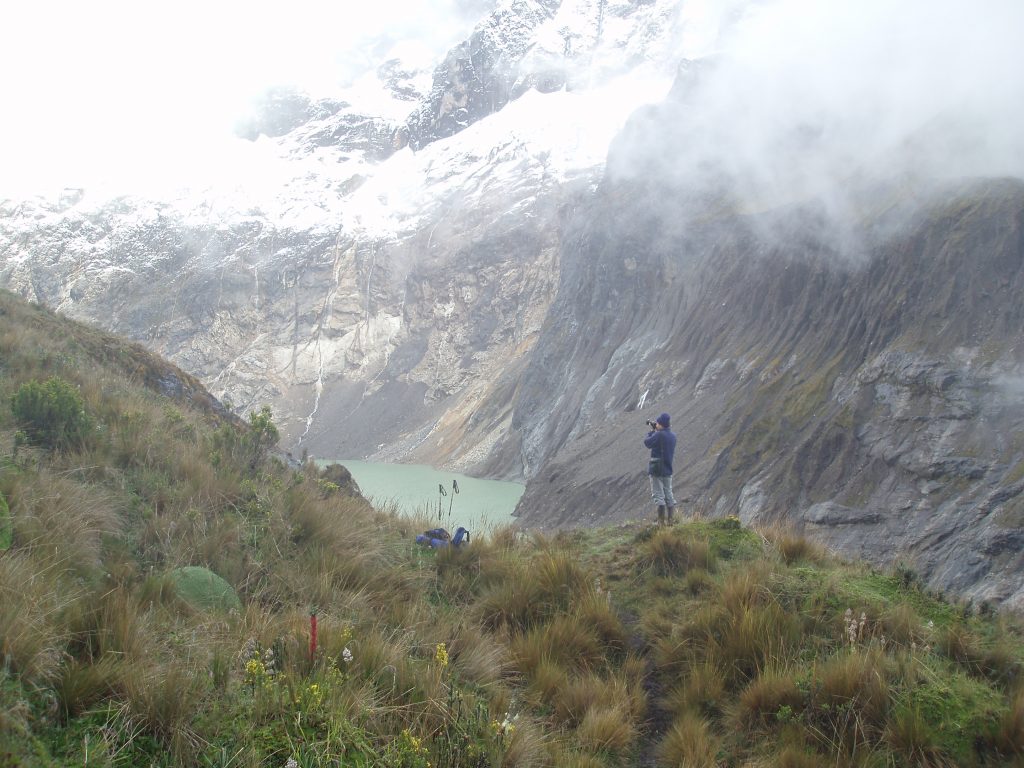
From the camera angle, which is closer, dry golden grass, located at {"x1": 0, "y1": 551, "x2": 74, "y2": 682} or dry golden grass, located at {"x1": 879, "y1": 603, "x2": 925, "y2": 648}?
dry golden grass, located at {"x1": 0, "y1": 551, "x2": 74, "y2": 682}

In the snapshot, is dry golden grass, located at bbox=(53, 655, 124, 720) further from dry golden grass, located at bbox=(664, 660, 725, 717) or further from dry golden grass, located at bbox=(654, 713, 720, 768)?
dry golden grass, located at bbox=(664, 660, 725, 717)

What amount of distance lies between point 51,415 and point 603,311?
63.8m

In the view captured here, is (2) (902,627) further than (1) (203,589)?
Yes

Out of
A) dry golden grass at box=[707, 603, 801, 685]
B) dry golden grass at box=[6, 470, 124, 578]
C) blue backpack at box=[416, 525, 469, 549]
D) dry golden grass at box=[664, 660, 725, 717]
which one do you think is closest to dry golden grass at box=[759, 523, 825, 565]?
dry golden grass at box=[707, 603, 801, 685]

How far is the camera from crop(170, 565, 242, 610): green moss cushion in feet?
12.1

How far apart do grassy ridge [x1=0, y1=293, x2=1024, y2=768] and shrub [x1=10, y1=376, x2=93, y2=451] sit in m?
0.04

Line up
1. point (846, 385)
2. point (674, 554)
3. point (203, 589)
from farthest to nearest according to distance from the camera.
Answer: point (846, 385) < point (674, 554) < point (203, 589)

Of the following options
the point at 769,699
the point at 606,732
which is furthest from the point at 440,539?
the point at 769,699

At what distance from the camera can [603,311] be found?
6762 cm

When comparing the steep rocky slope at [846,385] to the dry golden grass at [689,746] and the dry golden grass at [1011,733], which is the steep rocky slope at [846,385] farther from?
the dry golden grass at [689,746]

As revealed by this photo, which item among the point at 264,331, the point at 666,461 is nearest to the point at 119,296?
the point at 264,331

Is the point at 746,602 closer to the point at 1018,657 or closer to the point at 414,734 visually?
the point at 1018,657

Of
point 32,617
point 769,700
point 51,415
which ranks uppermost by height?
point 51,415

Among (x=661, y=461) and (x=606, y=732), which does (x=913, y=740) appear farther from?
(x=661, y=461)
